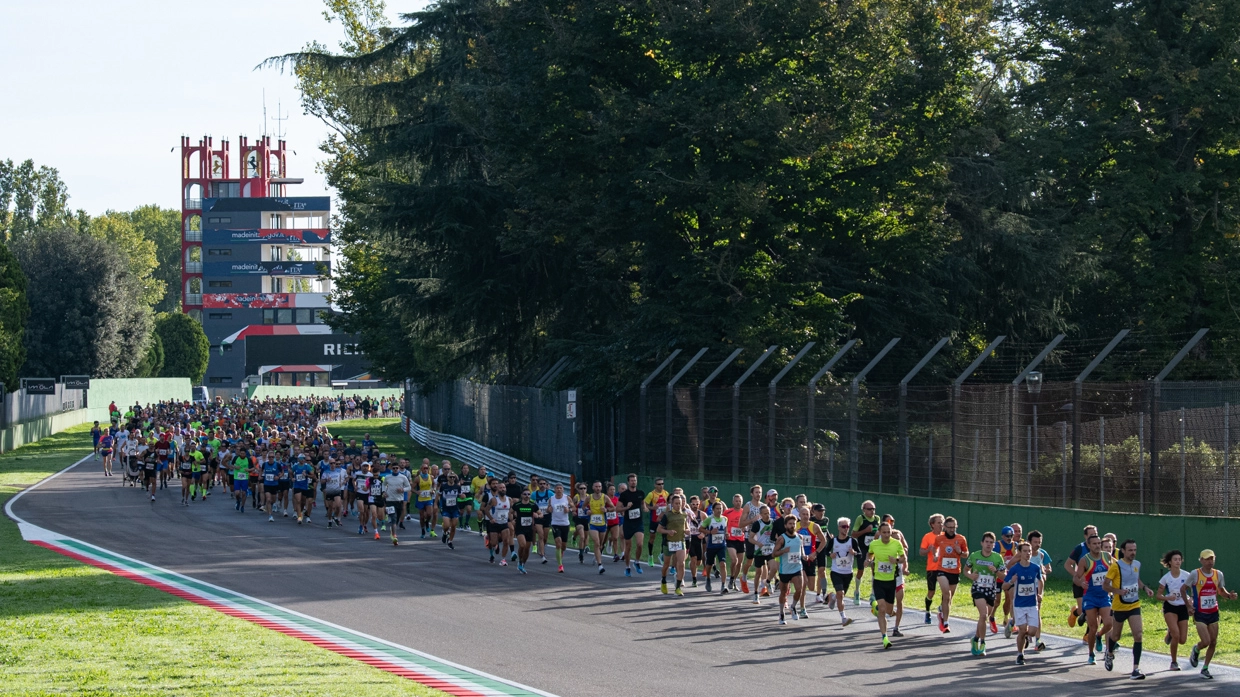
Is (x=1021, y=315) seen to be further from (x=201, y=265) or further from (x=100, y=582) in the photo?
(x=201, y=265)

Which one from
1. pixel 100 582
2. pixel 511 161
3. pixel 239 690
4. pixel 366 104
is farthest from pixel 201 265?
pixel 239 690

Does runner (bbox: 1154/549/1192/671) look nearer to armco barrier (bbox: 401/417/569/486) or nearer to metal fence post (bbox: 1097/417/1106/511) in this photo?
metal fence post (bbox: 1097/417/1106/511)

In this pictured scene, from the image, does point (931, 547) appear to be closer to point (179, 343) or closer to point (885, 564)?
point (885, 564)

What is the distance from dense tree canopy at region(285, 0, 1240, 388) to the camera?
29891mm

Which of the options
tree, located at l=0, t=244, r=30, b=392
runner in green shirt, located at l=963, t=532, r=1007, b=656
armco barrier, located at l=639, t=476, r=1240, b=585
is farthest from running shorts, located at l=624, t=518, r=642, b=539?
tree, located at l=0, t=244, r=30, b=392

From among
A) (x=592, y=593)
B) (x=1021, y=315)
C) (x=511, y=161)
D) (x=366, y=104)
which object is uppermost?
(x=366, y=104)

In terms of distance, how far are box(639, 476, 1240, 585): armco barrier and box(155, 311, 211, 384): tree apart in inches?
3941

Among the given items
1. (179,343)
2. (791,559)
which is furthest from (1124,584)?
(179,343)

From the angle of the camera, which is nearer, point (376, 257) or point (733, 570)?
point (733, 570)

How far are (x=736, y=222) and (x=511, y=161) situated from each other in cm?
675

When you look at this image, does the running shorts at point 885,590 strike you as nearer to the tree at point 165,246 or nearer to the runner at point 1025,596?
the runner at point 1025,596

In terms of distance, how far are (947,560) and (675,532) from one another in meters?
4.96

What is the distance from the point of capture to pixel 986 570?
1582cm

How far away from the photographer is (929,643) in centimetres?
1627
